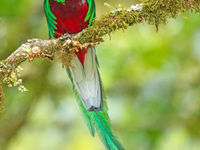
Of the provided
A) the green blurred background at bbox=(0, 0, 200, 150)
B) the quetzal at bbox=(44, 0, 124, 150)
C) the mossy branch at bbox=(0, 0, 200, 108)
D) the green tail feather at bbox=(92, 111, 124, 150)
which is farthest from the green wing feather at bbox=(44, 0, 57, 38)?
the green blurred background at bbox=(0, 0, 200, 150)

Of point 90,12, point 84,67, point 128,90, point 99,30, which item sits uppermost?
point 90,12

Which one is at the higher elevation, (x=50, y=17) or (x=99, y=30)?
(x=50, y=17)

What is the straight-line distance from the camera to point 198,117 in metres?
4.91

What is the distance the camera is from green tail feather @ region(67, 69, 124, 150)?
12.1ft

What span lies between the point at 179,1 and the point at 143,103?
2.11 metres

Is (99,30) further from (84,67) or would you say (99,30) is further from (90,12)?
(84,67)

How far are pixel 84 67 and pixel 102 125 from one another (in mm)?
559

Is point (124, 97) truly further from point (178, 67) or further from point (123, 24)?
point (123, 24)

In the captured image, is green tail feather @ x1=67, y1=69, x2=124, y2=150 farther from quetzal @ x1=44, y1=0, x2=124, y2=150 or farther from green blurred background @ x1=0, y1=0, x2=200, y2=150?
green blurred background @ x1=0, y1=0, x2=200, y2=150

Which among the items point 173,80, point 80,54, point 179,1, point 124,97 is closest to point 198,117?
point 173,80

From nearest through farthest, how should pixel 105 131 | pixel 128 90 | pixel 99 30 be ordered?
pixel 99 30 → pixel 105 131 → pixel 128 90

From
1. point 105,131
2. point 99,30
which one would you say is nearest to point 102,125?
point 105,131

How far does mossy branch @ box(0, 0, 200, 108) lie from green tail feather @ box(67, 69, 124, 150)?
775 mm

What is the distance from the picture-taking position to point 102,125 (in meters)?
3.88
